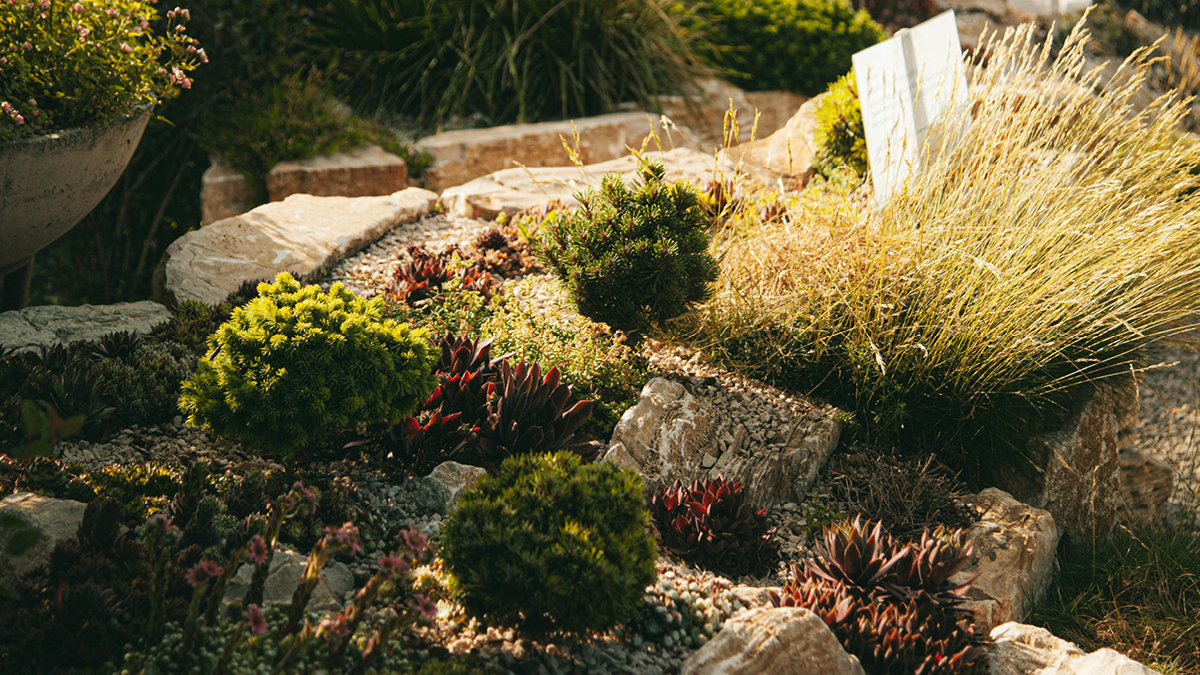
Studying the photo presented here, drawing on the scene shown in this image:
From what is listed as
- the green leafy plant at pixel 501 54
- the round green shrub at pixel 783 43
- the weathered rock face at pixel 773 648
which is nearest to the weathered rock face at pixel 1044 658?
the weathered rock face at pixel 773 648

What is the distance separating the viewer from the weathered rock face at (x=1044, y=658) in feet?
7.89

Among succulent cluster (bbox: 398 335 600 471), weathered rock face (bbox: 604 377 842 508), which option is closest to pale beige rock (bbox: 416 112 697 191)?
weathered rock face (bbox: 604 377 842 508)

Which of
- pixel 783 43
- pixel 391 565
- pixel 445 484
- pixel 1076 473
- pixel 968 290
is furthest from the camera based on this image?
pixel 783 43

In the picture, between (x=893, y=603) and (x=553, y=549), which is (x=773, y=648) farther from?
(x=553, y=549)

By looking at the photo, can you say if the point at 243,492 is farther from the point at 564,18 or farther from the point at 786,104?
the point at 786,104

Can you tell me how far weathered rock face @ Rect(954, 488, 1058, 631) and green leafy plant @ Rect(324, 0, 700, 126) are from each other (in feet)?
15.2

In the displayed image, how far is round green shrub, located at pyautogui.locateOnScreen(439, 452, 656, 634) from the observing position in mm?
2041

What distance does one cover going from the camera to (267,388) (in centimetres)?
249

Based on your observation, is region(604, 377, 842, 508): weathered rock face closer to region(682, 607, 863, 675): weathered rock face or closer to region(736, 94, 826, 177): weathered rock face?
region(682, 607, 863, 675): weathered rock face

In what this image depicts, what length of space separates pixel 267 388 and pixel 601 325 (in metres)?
1.69

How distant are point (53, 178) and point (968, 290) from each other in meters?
4.06

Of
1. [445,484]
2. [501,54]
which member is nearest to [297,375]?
[445,484]

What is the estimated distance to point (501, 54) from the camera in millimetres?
6590

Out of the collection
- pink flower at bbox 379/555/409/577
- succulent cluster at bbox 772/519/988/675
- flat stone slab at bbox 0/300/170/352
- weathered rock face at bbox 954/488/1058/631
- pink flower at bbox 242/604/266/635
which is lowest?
weathered rock face at bbox 954/488/1058/631
